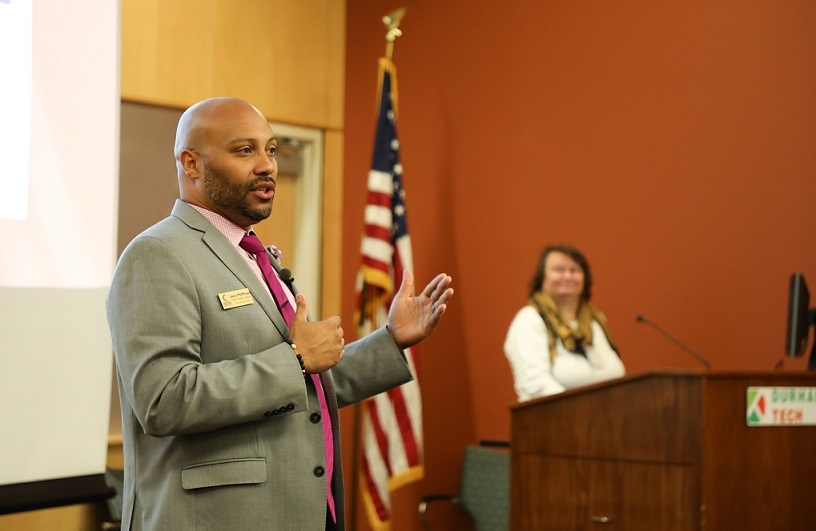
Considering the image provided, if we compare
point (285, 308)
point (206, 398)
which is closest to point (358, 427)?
point (285, 308)

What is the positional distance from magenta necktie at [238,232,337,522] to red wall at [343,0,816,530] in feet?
9.89

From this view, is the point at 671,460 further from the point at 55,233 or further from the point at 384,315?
the point at 55,233

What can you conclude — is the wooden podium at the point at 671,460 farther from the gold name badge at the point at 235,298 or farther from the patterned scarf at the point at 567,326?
the gold name badge at the point at 235,298

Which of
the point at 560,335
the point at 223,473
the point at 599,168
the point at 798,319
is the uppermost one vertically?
the point at 599,168

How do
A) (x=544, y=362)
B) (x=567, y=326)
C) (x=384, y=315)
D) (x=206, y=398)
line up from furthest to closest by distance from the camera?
(x=384, y=315)
(x=567, y=326)
(x=544, y=362)
(x=206, y=398)

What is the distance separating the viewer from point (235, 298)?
1833mm

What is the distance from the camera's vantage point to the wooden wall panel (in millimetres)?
4625

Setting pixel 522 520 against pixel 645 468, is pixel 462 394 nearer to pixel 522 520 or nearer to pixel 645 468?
pixel 522 520

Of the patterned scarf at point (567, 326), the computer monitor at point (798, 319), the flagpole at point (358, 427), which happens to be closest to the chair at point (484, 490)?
the flagpole at point (358, 427)

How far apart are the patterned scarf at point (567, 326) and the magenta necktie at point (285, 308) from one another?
2566mm

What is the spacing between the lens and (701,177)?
15.2 ft

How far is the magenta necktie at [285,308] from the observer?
1927mm

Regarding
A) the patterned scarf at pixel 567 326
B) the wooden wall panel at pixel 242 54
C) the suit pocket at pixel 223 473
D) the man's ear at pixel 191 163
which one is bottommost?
the suit pocket at pixel 223 473

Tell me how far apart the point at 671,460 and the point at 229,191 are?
2090mm
